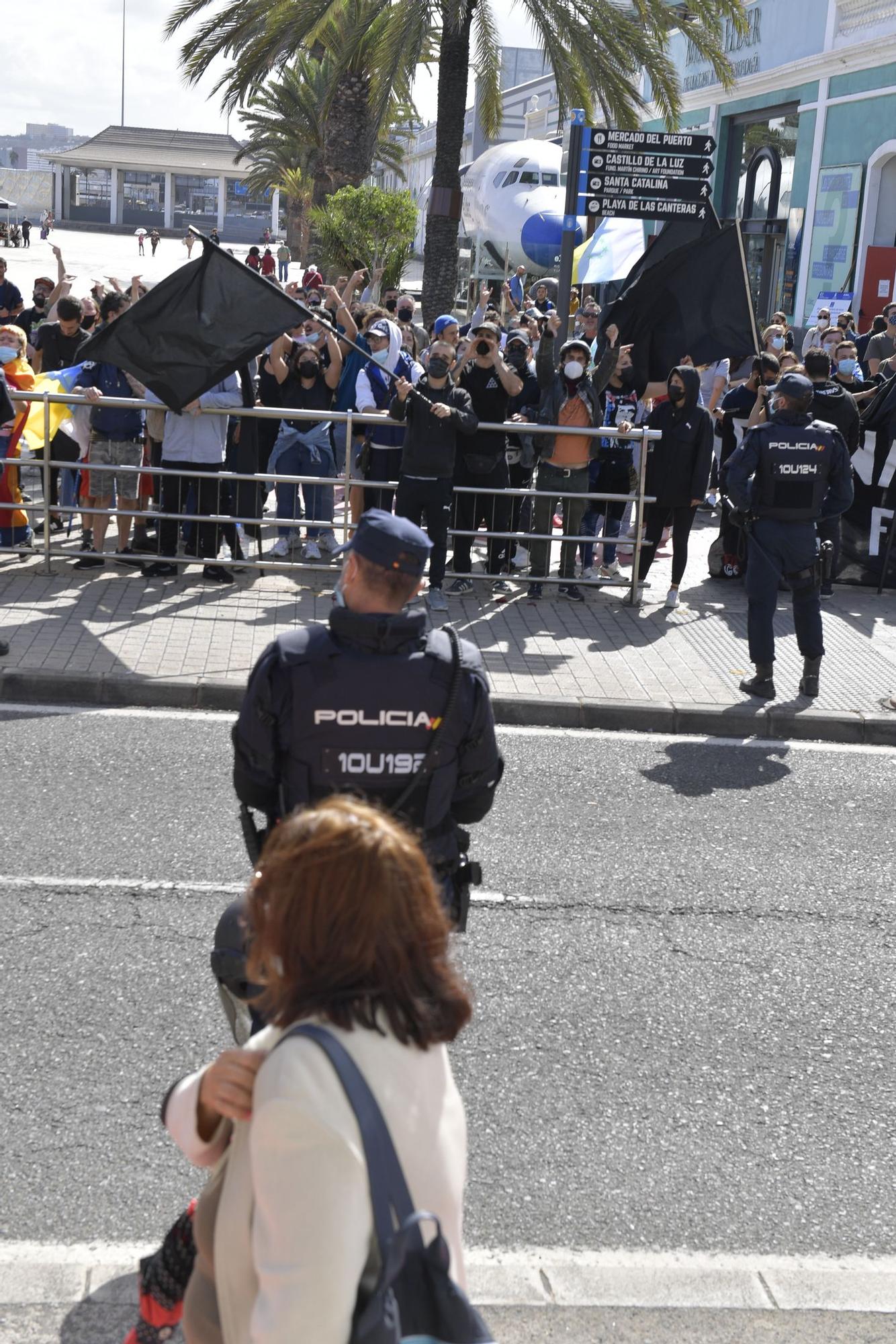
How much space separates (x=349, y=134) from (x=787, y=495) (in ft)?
70.8

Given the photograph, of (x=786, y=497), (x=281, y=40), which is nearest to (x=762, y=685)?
(x=786, y=497)

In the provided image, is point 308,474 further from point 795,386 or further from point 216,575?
point 795,386

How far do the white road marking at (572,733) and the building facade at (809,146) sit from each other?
18560 mm

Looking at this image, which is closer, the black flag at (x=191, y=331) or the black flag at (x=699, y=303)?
the black flag at (x=191, y=331)

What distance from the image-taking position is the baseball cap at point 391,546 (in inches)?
Result: 138

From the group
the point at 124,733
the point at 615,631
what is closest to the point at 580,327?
the point at 615,631

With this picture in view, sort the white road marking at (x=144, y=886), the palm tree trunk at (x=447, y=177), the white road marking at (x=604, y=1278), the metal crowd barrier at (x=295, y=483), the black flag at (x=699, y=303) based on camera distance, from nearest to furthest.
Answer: the white road marking at (x=604, y=1278) → the white road marking at (x=144, y=886) → the metal crowd barrier at (x=295, y=483) → the black flag at (x=699, y=303) → the palm tree trunk at (x=447, y=177)

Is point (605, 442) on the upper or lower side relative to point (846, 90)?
lower

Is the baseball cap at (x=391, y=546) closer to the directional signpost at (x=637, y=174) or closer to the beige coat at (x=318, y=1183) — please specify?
the beige coat at (x=318, y=1183)

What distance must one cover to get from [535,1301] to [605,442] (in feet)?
30.3

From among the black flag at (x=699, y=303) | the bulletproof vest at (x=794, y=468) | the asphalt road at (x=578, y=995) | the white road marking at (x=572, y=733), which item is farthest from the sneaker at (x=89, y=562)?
the bulletproof vest at (x=794, y=468)

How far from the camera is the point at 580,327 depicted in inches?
626

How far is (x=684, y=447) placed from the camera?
11.4 meters

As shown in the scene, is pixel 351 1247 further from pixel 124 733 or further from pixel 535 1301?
pixel 124 733
